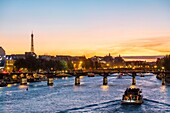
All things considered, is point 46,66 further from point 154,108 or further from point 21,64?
point 154,108

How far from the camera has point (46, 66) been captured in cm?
18125

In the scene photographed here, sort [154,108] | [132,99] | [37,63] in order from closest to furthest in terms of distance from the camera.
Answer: [154,108] < [132,99] < [37,63]

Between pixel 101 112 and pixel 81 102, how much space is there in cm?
1184

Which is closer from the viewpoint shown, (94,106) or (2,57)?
(94,106)

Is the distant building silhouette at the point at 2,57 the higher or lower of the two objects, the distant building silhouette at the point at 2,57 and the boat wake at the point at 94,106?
the higher

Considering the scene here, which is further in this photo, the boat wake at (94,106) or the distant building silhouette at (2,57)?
the distant building silhouette at (2,57)

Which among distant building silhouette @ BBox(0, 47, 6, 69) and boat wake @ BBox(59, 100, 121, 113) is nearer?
boat wake @ BBox(59, 100, 121, 113)

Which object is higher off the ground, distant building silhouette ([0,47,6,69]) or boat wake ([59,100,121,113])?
distant building silhouette ([0,47,6,69])

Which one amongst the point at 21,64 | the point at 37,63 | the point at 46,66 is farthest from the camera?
the point at 46,66

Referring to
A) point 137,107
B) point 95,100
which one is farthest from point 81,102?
point 137,107

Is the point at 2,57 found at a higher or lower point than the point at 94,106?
higher

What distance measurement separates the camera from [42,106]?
2489 inches

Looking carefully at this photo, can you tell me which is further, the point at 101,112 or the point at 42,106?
the point at 42,106

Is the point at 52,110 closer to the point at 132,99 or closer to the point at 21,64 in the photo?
the point at 132,99
